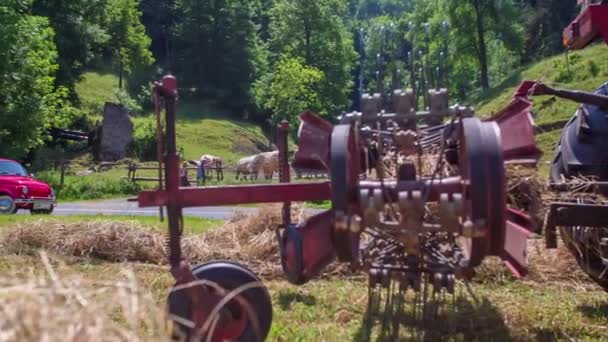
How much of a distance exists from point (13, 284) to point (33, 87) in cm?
2906

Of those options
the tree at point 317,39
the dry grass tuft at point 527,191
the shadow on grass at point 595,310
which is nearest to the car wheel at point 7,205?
the dry grass tuft at point 527,191

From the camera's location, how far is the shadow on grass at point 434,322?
18.3 feet

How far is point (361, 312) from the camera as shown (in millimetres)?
6418

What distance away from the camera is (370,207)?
13.2ft

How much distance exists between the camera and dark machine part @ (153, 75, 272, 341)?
4539mm

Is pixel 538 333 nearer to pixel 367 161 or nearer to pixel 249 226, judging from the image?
pixel 367 161

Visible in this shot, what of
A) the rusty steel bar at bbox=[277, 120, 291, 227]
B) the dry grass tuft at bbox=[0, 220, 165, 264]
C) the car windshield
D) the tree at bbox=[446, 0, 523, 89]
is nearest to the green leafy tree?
the tree at bbox=[446, 0, 523, 89]

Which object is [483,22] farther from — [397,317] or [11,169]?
[397,317]

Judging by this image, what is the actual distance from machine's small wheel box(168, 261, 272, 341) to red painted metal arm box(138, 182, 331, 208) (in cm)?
37

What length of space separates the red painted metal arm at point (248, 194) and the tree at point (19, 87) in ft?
84.4

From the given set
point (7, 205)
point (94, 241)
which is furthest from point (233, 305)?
point (7, 205)

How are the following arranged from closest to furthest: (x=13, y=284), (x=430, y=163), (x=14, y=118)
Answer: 1. (x=13, y=284)
2. (x=430, y=163)
3. (x=14, y=118)

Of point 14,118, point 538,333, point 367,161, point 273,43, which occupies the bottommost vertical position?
point 538,333

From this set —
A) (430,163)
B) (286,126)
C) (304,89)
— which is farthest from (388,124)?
(304,89)
